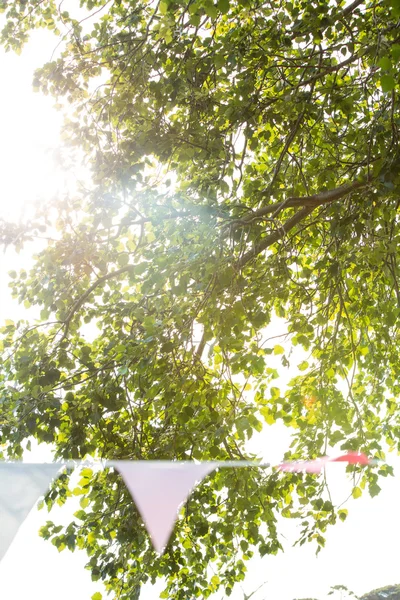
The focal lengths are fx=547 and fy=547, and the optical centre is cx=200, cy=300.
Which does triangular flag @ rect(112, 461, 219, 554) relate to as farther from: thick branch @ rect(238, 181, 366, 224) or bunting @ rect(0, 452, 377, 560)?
thick branch @ rect(238, 181, 366, 224)

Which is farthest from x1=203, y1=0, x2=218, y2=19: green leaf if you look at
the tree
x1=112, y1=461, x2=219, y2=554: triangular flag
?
x1=112, y1=461, x2=219, y2=554: triangular flag

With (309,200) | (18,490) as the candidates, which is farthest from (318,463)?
(18,490)

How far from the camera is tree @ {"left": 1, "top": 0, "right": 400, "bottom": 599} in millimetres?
3752

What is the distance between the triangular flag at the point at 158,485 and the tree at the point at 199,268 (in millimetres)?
99

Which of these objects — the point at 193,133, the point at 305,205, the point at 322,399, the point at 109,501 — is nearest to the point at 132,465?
the point at 109,501

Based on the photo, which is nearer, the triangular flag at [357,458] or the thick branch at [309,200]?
the thick branch at [309,200]

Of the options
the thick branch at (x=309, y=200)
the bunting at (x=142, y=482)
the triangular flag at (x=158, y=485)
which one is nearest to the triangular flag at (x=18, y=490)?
the bunting at (x=142, y=482)

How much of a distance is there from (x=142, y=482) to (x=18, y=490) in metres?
0.91

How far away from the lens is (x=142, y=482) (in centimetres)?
411

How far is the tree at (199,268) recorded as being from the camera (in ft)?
12.3

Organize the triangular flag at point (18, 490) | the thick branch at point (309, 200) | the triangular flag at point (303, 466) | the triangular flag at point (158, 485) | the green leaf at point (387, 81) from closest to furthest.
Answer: the green leaf at point (387, 81) < the thick branch at point (309, 200) < the triangular flag at point (18, 490) < the triangular flag at point (158, 485) < the triangular flag at point (303, 466)

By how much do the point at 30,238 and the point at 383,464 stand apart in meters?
3.10

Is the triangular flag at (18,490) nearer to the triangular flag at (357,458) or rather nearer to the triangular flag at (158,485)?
the triangular flag at (158,485)

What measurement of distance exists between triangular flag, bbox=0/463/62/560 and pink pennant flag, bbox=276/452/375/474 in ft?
5.95
